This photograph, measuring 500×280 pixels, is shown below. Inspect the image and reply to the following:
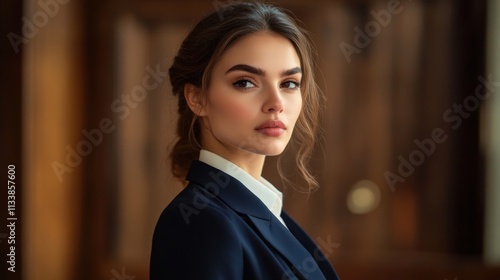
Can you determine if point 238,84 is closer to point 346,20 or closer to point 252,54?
point 252,54

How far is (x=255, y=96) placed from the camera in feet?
3.56

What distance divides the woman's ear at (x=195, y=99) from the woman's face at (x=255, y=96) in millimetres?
35

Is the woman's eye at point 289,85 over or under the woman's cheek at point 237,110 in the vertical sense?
over

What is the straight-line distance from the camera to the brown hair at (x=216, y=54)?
3.69ft

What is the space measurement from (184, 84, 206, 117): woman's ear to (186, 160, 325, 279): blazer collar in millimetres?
102

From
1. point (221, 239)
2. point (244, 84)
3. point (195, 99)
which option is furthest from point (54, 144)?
point (221, 239)

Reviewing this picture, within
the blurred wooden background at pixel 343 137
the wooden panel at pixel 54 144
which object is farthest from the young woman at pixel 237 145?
the blurred wooden background at pixel 343 137

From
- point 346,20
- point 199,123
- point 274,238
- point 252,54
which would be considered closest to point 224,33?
point 252,54

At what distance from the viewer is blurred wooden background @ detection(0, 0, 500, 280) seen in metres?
3.24

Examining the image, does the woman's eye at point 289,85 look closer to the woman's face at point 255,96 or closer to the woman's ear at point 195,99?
the woman's face at point 255,96

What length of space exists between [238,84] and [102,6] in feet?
8.05

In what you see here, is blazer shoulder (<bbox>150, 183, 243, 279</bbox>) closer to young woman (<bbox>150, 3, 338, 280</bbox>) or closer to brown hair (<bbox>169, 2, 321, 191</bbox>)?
young woman (<bbox>150, 3, 338, 280</bbox>)

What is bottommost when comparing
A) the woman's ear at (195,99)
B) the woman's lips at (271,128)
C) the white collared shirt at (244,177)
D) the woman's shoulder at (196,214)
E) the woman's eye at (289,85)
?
the woman's shoulder at (196,214)

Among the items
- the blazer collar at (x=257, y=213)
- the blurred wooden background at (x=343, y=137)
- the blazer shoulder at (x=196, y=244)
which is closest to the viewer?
the blazer shoulder at (x=196, y=244)
